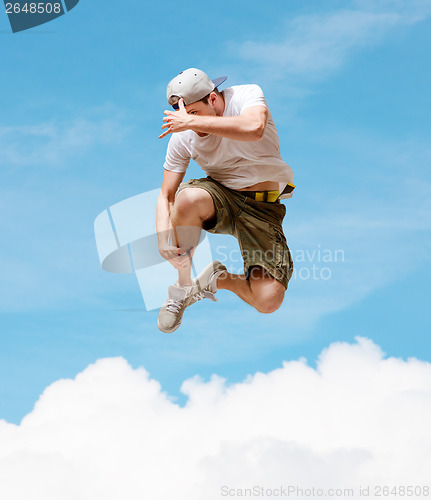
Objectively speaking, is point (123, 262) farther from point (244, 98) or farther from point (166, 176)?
point (244, 98)

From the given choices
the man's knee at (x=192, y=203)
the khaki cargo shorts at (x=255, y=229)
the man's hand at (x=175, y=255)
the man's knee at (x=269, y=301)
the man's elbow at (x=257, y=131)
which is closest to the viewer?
the man's elbow at (x=257, y=131)

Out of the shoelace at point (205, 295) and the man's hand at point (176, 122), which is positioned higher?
the man's hand at point (176, 122)

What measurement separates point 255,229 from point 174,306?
1.02 m

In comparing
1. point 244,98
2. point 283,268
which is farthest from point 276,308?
point 244,98

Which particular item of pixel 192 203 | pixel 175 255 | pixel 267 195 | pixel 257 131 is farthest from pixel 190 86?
pixel 175 255

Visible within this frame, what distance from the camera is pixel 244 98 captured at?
5773mm

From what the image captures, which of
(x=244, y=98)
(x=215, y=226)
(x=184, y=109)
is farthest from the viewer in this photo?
(x=215, y=226)

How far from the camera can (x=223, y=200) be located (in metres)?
6.09

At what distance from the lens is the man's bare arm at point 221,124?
5195 mm

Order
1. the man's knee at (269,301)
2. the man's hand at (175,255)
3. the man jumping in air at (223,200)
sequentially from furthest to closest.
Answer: the man's knee at (269,301) < the man's hand at (175,255) < the man jumping in air at (223,200)

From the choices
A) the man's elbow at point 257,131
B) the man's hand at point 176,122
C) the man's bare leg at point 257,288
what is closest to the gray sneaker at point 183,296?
the man's bare leg at point 257,288

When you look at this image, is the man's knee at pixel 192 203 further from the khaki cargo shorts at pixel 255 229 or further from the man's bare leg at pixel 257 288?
the man's bare leg at pixel 257 288

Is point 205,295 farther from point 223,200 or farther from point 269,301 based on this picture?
point 223,200

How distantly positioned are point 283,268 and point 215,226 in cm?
77
